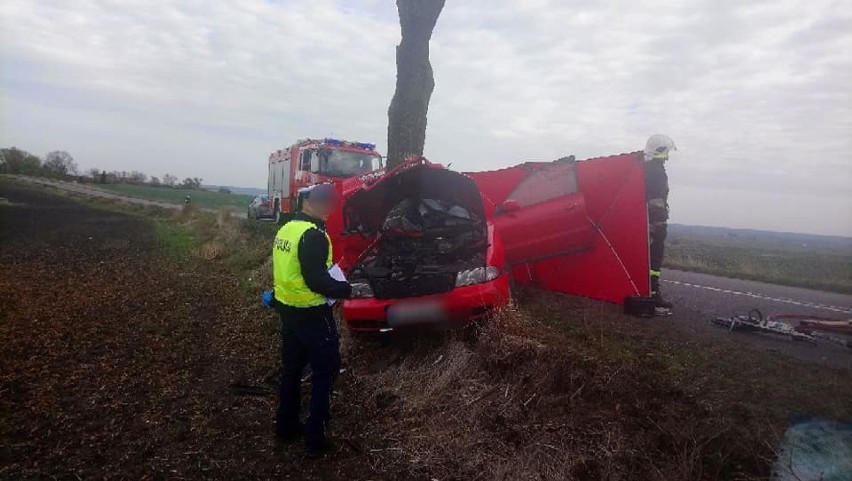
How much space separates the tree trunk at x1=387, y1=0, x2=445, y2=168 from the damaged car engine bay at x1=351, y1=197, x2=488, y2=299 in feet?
8.69

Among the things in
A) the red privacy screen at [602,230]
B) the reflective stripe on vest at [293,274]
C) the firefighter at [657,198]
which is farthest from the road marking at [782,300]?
the reflective stripe on vest at [293,274]

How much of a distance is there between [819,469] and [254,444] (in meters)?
3.45

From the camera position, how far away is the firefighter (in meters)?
7.03

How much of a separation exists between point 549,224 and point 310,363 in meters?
4.01

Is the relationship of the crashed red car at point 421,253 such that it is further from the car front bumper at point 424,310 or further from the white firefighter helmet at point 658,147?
the white firefighter helmet at point 658,147

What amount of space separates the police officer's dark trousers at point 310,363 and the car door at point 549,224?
3306mm

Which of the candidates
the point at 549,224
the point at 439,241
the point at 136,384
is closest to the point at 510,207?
the point at 549,224

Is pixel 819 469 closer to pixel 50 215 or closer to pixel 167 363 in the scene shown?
pixel 167 363

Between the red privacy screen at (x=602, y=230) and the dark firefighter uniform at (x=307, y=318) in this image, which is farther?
the red privacy screen at (x=602, y=230)

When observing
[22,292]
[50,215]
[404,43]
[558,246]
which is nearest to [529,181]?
[558,246]

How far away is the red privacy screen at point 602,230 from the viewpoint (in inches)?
268

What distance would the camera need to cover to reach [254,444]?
3.97 m

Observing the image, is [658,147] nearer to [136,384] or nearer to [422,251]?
[422,251]

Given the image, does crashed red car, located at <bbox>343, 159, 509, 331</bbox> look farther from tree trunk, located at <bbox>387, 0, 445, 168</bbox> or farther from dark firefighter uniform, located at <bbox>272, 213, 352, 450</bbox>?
tree trunk, located at <bbox>387, 0, 445, 168</bbox>
